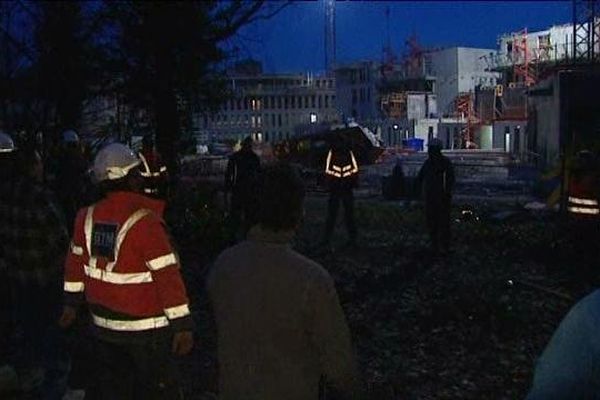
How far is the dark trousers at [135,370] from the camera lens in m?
4.58

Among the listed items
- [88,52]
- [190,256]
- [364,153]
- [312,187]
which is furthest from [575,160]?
[364,153]

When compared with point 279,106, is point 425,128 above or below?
below

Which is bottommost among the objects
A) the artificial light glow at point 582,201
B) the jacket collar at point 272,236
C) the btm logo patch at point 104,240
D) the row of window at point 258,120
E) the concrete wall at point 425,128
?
the artificial light glow at point 582,201

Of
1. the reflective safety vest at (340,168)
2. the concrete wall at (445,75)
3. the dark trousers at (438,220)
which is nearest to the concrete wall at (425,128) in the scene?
the concrete wall at (445,75)

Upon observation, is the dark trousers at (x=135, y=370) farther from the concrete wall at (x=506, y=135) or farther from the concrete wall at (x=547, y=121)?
the concrete wall at (x=506, y=135)

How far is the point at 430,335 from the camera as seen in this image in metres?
8.08

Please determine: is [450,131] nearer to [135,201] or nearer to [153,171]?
[153,171]

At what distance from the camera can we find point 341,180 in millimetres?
13078

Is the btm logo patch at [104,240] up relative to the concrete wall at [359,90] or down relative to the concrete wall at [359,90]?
down

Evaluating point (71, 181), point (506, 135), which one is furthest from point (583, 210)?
point (506, 135)

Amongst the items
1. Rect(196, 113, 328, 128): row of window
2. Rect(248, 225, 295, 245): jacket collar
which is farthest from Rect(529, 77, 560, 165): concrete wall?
Rect(196, 113, 328, 128): row of window

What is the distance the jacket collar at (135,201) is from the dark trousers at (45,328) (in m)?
1.75

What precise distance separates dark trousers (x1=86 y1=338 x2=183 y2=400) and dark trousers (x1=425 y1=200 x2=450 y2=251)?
7904mm

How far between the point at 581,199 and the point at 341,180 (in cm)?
381
